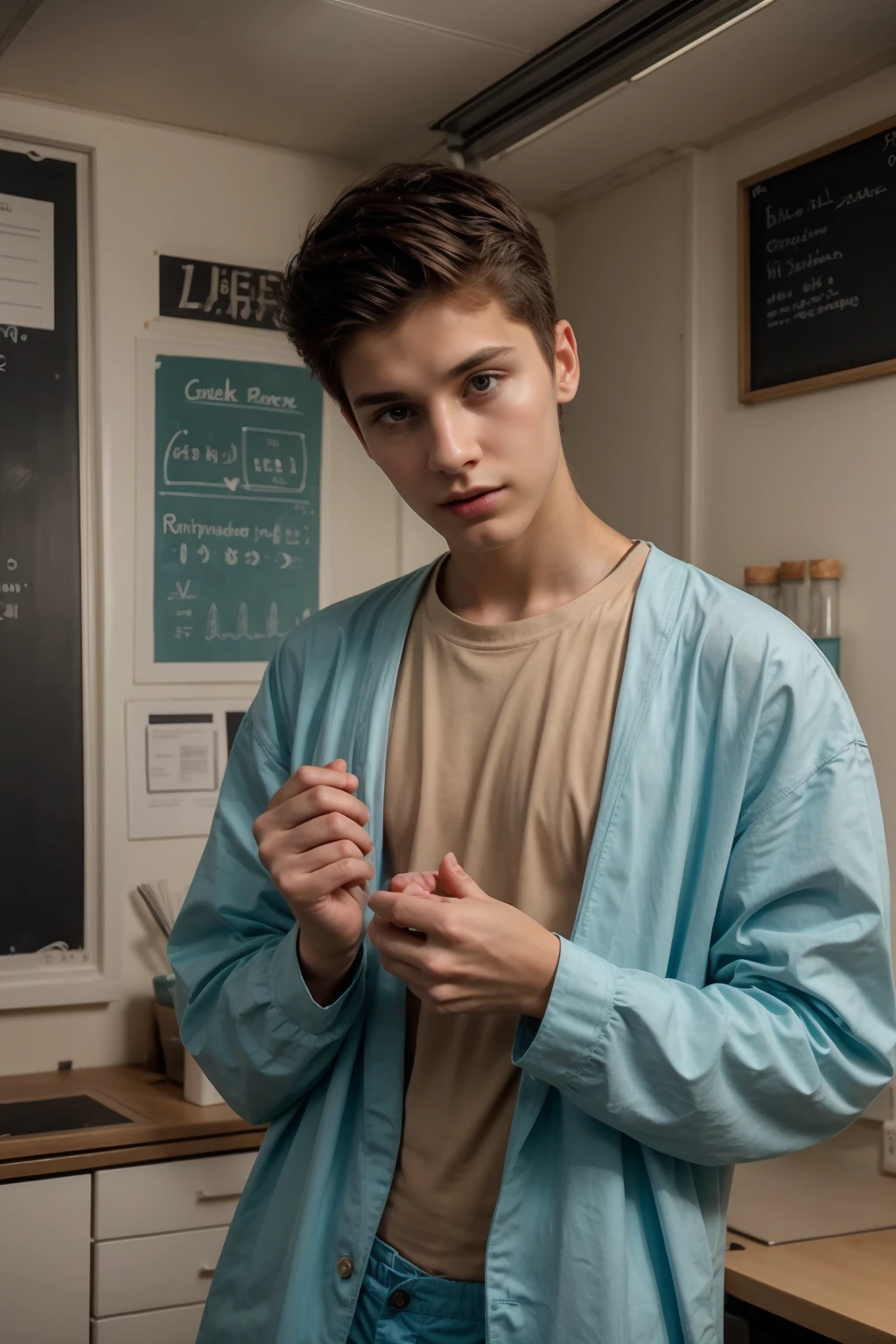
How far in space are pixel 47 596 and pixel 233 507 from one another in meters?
0.41

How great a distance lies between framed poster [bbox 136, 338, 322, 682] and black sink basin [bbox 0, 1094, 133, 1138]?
789 millimetres

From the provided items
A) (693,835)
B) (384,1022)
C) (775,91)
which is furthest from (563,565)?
(775,91)

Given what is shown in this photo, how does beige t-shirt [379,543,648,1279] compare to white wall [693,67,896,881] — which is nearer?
beige t-shirt [379,543,648,1279]

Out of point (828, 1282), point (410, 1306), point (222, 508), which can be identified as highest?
point (222, 508)

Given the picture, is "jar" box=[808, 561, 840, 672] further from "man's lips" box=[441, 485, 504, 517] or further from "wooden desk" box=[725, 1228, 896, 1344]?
"man's lips" box=[441, 485, 504, 517]

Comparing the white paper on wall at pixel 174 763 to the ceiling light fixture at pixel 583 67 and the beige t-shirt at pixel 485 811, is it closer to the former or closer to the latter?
the ceiling light fixture at pixel 583 67

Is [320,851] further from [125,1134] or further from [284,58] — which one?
[284,58]

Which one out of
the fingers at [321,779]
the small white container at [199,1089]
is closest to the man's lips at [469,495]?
the fingers at [321,779]

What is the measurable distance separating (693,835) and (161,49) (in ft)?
5.93

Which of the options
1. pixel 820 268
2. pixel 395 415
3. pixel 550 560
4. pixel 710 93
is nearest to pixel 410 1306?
pixel 550 560

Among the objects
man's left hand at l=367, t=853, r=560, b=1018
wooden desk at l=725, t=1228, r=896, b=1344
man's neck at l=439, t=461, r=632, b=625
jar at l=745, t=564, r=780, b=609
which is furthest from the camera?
jar at l=745, t=564, r=780, b=609

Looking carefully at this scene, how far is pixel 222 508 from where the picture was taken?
2.66 metres

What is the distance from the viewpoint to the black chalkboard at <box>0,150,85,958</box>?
2445 mm

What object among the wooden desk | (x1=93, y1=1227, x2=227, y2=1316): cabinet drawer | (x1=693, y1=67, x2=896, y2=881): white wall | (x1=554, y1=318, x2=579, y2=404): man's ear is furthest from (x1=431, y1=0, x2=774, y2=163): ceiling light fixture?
(x1=93, y1=1227, x2=227, y2=1316): cabinet drawer
